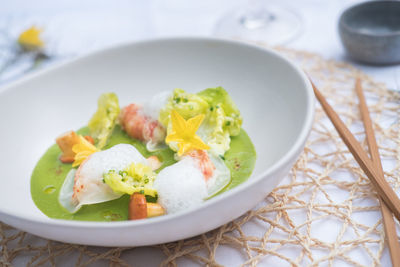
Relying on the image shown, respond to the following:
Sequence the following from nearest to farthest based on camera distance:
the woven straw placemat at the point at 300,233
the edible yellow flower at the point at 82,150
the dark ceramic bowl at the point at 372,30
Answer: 1. the woven straw placemat at the point at 300,233
2. the edible yellow flower at the point at 82,150
3. the dark ceramic bowl at the point at 372,30

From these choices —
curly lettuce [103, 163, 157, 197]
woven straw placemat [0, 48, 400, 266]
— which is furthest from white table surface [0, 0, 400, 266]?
curly lettuce [103, 163, 157, 197]

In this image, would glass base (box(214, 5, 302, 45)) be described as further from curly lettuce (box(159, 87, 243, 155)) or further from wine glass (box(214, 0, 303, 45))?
curly lettuce (box(159, 87, 243, 155))

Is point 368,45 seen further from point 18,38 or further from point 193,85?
point 18,38

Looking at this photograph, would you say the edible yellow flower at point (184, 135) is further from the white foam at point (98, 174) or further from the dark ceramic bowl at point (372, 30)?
the dark ceramic bowl at point (372, 30)

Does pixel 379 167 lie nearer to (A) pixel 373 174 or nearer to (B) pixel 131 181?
(A) pixel 373 174

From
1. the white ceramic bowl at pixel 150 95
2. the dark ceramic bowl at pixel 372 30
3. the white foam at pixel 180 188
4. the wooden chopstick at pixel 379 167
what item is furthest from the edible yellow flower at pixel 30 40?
the wooden chopstick at pixel 379 167
